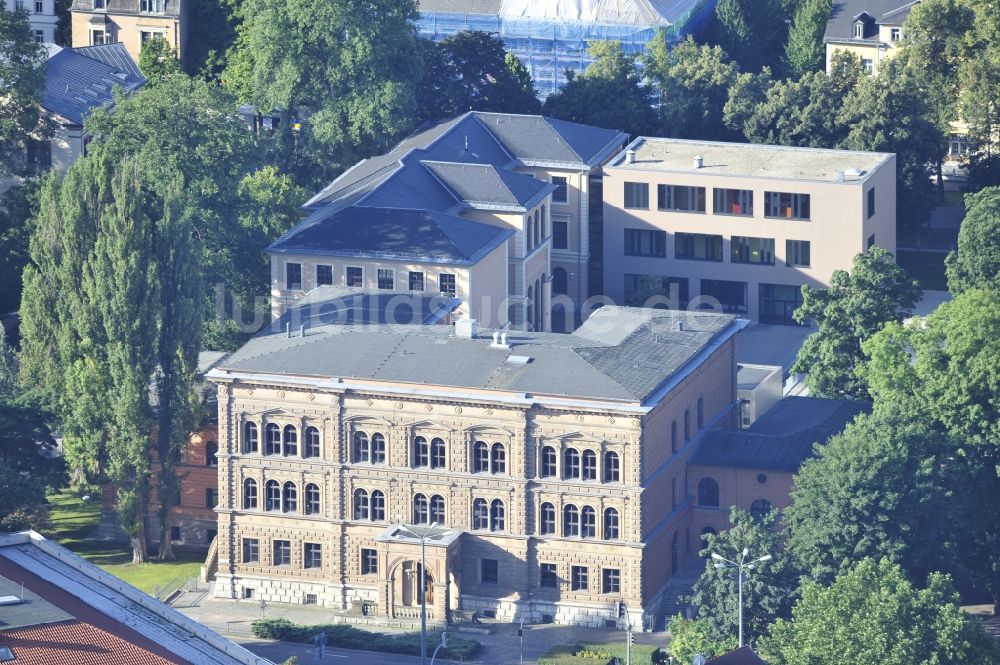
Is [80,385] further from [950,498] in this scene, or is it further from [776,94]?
[776,94]

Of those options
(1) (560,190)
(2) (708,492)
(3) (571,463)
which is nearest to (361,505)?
(3) (571,463)

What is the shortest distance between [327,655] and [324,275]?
112 ft

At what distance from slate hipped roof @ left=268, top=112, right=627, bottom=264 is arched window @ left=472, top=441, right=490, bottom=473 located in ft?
80.1

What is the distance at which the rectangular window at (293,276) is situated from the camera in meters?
169

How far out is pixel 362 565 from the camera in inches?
5787

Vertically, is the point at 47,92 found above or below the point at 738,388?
above

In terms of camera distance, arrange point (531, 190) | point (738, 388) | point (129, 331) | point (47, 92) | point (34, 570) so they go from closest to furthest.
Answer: point (34, 570) < point (129, 331) < point (738, 388) < point (531, 190) < point (47, 92)

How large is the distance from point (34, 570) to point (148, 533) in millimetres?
27061

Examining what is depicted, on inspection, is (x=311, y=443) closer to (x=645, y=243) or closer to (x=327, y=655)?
(x=327, y=655)

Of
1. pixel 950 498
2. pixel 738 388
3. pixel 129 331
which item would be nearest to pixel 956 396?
pixel 950 498

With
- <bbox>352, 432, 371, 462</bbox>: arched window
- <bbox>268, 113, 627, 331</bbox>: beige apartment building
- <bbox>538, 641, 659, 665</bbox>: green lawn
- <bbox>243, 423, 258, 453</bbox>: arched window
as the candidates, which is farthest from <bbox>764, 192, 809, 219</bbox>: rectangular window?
<bbox>538, 641, 659, 665</bbox>: green lawn

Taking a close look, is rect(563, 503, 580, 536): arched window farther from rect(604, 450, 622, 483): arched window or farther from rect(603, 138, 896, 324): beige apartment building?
rect(603, 138, 896, 324): beige apartment building

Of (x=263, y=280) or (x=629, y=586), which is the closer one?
(x=629, y=586)

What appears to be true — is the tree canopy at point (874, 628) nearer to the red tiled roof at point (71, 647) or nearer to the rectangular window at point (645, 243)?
the red tiled roof at point (71, 647)
